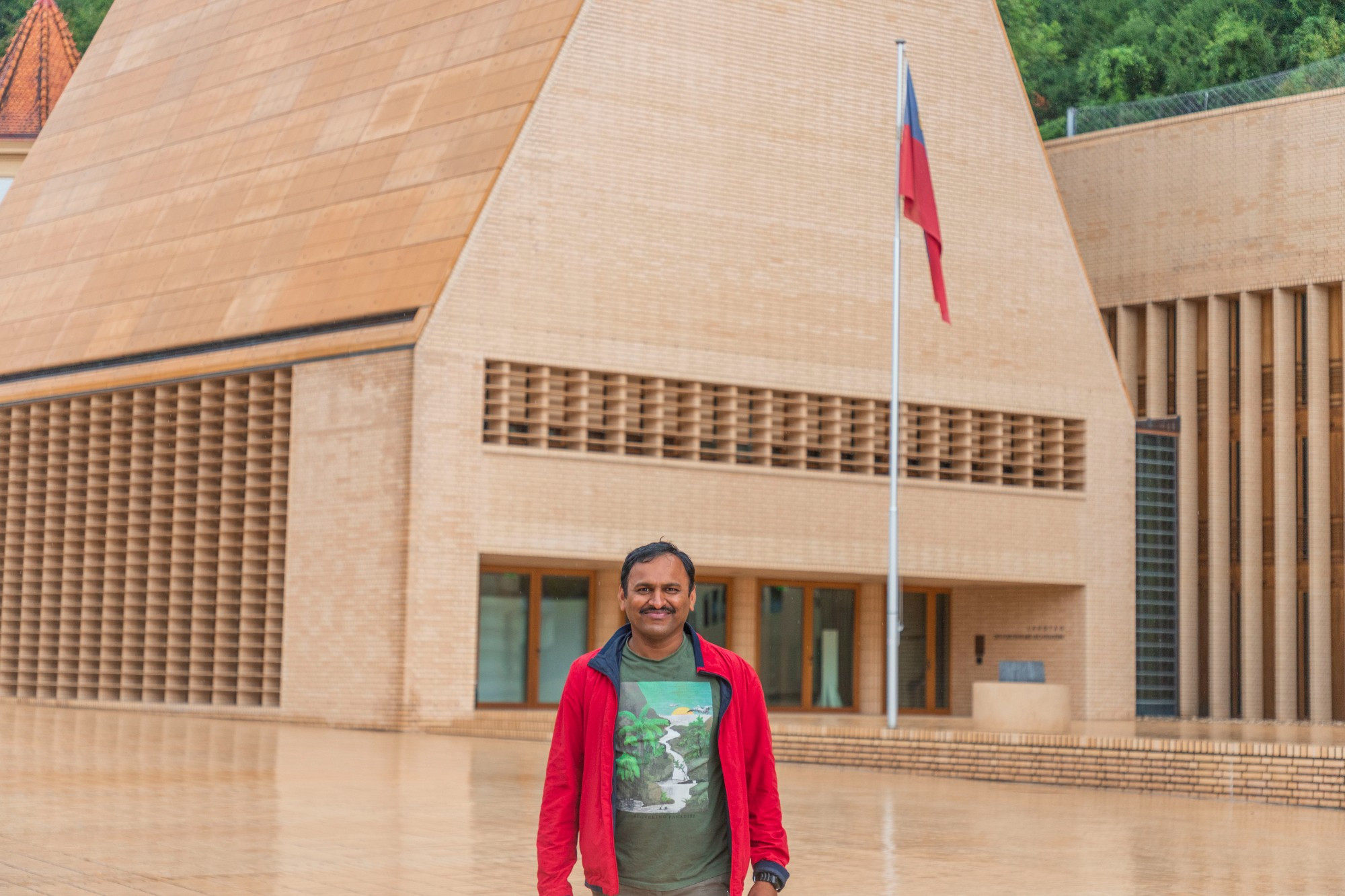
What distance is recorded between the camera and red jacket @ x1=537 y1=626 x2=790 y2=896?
421 cm

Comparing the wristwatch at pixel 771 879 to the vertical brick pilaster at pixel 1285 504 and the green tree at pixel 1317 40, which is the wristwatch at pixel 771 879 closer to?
the vertical brick pilaster at pixel 1285 504

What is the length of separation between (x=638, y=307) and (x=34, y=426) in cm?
922

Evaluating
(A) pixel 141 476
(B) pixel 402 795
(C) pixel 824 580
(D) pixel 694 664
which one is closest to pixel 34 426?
(A) pixel 141 476

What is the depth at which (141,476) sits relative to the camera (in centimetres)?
2525

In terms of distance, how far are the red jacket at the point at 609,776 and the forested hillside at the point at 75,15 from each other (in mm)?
53489

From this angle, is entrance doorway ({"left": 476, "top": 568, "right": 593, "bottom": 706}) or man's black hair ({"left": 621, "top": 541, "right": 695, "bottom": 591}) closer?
man's black hair ({"left": 621, "top": 541, "right": 695, "bottom": 591})

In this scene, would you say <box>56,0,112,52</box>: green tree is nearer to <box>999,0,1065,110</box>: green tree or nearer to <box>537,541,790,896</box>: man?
<box>999,0,1065,110</box>: green tree

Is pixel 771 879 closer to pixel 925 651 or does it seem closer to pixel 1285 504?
pixel 925 651

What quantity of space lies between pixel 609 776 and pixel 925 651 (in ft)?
79.3

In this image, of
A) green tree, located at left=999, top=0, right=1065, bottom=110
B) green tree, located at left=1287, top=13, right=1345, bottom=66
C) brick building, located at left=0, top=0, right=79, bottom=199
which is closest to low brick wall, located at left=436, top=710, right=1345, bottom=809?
brick building, located at left=0, top=0, right=79, bottom=199

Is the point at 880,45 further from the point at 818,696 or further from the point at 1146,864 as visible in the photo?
the point at 1146,864

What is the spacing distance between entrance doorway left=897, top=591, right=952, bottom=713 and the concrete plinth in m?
7.89

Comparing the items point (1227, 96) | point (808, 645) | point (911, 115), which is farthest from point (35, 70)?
point (911, 115)

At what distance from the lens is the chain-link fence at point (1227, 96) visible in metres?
28.9
